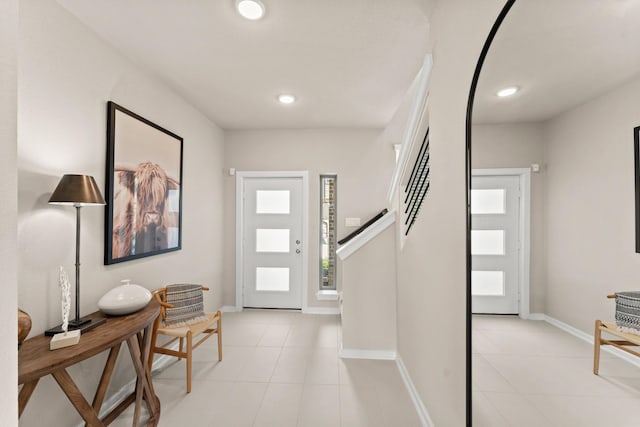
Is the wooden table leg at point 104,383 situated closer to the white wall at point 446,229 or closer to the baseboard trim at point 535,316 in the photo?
the white wall at point 446,229

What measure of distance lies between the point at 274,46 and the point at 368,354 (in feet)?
8.58

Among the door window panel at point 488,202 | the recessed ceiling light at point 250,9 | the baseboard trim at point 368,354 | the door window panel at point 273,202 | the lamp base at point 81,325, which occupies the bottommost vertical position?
the baseboard trim at point 368,354

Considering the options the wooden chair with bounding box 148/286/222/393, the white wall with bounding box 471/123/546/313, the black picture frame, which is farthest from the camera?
the wooden chair with bounding box 148/286/222/393

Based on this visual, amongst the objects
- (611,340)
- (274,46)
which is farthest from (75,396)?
(274,46)

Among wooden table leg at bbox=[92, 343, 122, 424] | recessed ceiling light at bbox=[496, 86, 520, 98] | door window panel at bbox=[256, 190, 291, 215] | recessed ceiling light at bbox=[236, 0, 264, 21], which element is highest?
recessed ceiling light at bbox=[236, 0, 264, 21]

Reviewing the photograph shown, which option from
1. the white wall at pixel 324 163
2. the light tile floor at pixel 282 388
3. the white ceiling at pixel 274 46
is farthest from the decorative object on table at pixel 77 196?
the white wall at pixel 324 163

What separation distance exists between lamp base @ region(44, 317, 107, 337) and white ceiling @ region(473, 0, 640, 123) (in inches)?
82.4

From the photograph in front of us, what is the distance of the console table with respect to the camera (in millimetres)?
1116

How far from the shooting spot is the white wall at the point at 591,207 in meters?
0.49

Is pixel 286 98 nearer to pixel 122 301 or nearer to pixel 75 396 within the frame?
pixel 122 301

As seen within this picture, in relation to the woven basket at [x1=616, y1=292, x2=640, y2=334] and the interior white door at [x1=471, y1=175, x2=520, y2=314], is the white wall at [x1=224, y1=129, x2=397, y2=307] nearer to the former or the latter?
the interior white door at [x1=471, y1=175, x2=520, y2=314]

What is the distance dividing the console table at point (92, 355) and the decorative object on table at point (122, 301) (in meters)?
0.04

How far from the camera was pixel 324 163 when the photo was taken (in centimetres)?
372

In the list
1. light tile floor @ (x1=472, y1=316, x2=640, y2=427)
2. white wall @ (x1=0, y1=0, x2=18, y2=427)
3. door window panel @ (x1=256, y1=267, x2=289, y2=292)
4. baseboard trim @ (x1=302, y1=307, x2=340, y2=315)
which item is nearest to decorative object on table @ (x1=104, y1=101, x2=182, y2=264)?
door window panel @ (x1=256, y1=267, x2=289, y2=292)
